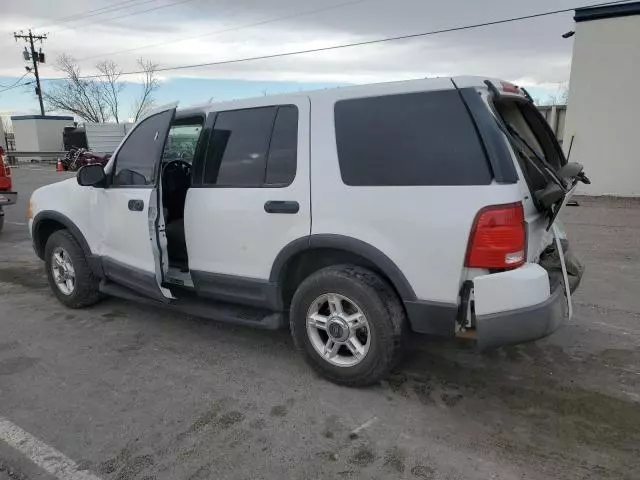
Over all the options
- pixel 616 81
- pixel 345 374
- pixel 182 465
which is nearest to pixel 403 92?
pixel 345 374

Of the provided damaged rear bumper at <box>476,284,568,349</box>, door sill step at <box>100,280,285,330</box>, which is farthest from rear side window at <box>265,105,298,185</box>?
damaged rear bumper at <box>476,284,568,349</box>

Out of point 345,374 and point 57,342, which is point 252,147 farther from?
point 57,342

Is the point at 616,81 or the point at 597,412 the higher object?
the point at 616,81

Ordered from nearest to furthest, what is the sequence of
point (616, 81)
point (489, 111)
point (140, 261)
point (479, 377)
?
point (489, 111)
point (479, 377)
point (140, 261)
point (616, 81)

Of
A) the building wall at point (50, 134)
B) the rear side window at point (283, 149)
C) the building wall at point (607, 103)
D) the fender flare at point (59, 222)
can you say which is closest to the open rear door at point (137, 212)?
the fender flare at point (59, 222)

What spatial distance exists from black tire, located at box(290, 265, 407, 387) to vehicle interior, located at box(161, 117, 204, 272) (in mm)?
1484

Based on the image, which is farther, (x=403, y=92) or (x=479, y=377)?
(x=479, y=377)

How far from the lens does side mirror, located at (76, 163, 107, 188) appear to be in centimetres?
446

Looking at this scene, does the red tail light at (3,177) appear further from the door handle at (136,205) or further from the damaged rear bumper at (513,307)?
the damaged rear bumper at (513,307)

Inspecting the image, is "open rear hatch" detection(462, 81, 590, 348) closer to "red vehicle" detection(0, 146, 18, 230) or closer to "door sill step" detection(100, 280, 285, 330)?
"door sill step" detection(100, 280, 285, 330)

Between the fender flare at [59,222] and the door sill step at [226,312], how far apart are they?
822 millimetres

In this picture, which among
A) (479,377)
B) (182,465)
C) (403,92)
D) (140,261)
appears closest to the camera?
(182,465)

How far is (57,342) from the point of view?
173 inches

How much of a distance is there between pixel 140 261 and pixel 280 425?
6.54ft
